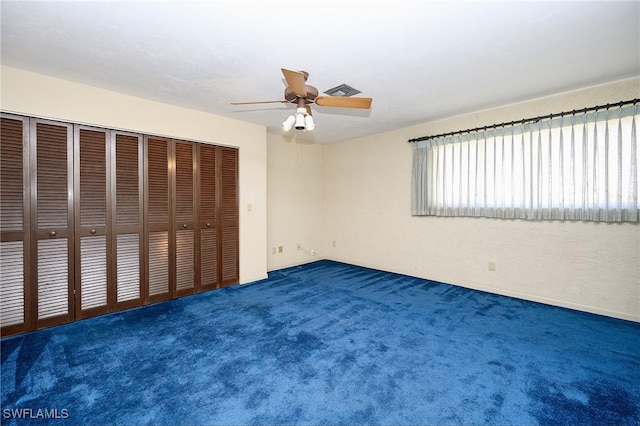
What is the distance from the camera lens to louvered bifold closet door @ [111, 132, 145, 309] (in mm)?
3059

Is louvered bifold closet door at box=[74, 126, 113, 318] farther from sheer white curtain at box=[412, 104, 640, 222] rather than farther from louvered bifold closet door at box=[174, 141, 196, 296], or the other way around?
sheer white curtain at box=[412, 104, 640, 222]

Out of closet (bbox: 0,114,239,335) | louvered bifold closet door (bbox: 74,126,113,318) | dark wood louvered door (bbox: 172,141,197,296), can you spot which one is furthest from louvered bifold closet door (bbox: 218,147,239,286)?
louvered bifold closet door (bbox: 74,126,113,318)

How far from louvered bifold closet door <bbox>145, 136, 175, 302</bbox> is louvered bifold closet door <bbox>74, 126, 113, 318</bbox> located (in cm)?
39

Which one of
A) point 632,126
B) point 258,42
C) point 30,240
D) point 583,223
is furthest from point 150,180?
point 632,126

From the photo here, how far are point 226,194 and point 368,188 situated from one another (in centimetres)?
257

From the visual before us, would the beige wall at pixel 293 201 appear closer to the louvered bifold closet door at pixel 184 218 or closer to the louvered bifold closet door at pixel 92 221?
the louvered bifold closet door at pixel 184 218

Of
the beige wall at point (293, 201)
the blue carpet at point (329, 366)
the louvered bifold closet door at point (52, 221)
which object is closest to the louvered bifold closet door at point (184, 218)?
the blue carpet at point (329, 366)

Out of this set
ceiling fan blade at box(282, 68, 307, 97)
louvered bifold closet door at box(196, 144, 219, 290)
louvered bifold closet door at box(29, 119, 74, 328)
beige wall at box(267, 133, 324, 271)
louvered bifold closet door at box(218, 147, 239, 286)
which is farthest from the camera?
beige wall at box(267, 133, 324, 271)

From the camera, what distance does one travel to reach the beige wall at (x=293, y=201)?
5020 mm

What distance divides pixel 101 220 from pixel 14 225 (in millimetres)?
633

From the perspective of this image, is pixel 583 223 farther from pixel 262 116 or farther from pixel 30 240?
pixel 30 240

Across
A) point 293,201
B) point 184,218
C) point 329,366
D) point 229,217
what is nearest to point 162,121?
point 184,218

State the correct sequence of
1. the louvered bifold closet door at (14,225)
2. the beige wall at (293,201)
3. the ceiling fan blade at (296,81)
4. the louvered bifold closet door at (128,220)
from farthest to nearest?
1. the beige wall at (293,201)
2. the louvered bifold closet door at (128,220)
3. the louvered bifold closet door at (14,225)
4. the ceiling fan blade at (296,81)

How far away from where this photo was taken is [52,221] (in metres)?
2.70
